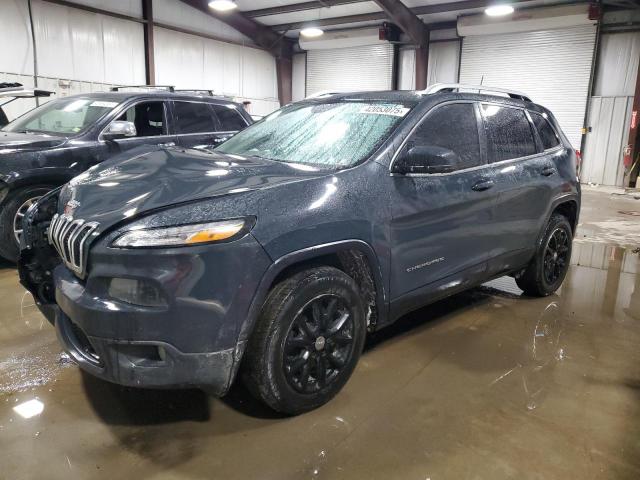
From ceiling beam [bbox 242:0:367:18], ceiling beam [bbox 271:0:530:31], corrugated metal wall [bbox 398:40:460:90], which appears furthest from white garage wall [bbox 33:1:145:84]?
corrugated metal wall [bbox 398:40:460:90]

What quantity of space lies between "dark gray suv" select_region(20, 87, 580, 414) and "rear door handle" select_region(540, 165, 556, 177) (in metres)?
0.26

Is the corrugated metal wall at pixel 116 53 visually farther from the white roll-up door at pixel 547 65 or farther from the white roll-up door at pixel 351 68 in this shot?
the white roll-up door at pixel 547 65

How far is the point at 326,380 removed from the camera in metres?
2.47

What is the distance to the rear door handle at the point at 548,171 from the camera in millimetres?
3783

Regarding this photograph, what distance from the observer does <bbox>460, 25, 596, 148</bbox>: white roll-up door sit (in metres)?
13.1

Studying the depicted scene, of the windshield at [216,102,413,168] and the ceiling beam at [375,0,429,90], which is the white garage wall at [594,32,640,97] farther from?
the windshield at [216,102,413,168]

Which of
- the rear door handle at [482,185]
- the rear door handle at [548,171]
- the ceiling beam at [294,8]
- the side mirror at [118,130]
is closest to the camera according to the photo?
the rear door handle at [482,185]

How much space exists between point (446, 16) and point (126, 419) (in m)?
14.7

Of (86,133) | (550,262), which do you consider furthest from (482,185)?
(86,133)

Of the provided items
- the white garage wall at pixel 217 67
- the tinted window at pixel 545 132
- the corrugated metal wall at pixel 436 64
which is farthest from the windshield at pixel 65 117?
the corrugated metal wall at pixel 436 64

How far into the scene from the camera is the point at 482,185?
10.3 ft

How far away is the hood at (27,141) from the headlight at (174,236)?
320cm

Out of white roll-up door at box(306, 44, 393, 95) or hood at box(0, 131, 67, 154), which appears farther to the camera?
white roll-up door at box(306, 44, 393, 95)

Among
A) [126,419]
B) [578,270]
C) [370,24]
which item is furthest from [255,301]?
[370,24]
